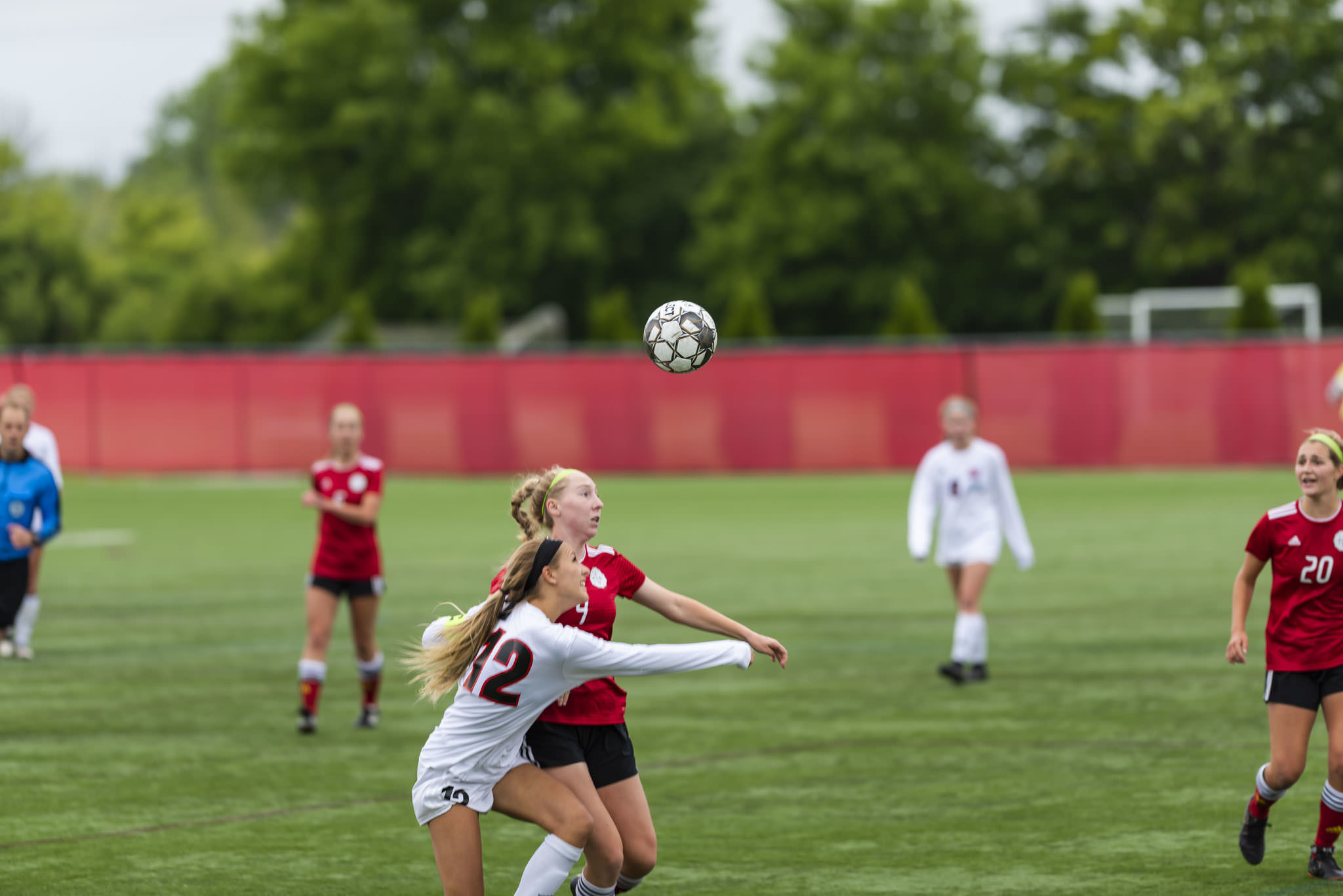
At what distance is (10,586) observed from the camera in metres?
13.1

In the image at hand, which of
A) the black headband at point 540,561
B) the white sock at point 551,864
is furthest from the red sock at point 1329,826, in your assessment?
the black headband at point 540,561

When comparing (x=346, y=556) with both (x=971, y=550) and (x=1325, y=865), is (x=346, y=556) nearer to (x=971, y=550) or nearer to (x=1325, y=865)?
(x=971, y=550)

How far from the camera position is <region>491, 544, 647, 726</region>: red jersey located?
6609mm

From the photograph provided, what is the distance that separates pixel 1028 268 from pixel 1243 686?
49.0m

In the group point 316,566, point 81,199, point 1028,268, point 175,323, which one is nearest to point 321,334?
point 175,323

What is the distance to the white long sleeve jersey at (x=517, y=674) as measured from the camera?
6.08m

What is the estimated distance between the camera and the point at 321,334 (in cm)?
6569

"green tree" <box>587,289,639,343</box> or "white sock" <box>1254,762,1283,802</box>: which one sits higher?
"green tree" <box>587,289,639,343</box>

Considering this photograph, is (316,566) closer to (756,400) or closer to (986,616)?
(986,616)

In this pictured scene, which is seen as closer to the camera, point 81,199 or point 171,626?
point 171,626

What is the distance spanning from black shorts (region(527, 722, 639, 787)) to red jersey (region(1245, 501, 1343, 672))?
284 cm

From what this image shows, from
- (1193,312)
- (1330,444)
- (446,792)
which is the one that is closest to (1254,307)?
(1193,312)

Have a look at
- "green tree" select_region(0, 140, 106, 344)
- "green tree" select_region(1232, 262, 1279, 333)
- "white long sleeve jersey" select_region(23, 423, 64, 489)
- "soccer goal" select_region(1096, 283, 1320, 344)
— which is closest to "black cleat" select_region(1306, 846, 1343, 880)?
"white long sleeve jersey" select_region(23, 423, 64, 489)

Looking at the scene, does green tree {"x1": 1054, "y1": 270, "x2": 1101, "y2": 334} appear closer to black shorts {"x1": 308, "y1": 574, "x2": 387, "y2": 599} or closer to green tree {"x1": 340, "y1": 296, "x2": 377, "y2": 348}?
green tree {"x1": 340, "y1": 296, "x2": 377, "y2": 348}
